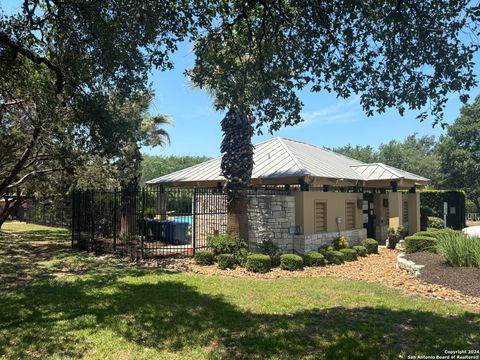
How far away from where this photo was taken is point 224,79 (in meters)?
7.46

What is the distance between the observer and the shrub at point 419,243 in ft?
40.8

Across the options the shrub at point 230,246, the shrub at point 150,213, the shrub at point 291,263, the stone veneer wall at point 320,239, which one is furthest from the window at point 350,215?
the shrub at point 150,213

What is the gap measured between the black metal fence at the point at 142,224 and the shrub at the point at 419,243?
6815 mm

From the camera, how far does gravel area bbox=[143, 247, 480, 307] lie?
812cm

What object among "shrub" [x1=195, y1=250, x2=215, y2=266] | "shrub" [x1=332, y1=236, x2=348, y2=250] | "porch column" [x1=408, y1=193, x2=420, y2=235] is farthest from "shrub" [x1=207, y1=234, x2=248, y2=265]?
"porch column" [x1=408, y1=193, x2=420, y2=235]

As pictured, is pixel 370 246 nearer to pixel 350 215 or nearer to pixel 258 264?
pixel 350 215

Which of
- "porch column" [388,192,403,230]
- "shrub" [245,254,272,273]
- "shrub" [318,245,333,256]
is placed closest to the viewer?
"shrub" [245,254,272,273]

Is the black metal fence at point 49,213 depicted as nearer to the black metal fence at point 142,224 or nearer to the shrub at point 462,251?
the black metal fence at point 142,224

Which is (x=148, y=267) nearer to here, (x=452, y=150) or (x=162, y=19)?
Answer: (x=162, y=19)

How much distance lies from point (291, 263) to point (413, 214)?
11781 millimetres

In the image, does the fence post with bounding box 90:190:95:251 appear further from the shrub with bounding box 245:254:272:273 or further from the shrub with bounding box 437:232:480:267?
the shrub with bounding box 437:232:480:267

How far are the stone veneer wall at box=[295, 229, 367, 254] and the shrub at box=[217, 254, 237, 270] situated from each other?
2881 millimetres

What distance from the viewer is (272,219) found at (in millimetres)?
12891

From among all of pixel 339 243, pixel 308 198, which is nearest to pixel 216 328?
pixel 308 198
